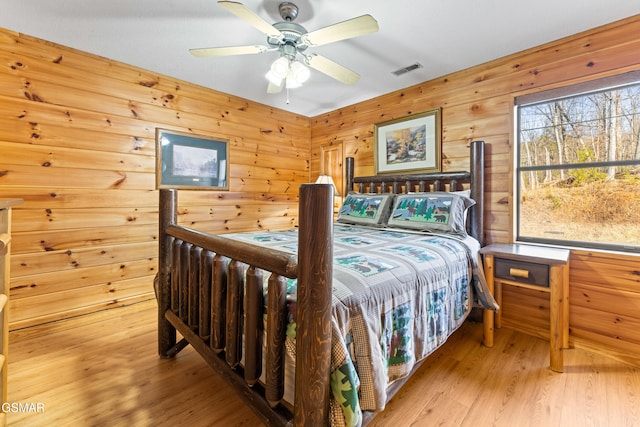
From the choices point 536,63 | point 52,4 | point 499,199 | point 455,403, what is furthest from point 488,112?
point 52,4

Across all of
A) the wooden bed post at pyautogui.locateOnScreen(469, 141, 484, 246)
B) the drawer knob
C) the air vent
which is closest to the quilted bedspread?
the drawer knob

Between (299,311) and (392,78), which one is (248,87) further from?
(299,311)

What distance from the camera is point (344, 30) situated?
1558 mm

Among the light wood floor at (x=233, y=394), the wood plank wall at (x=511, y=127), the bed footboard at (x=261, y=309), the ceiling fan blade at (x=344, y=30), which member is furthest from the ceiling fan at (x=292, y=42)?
the light wood floor at (x=233, y=394)

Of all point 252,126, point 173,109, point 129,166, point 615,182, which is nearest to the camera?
point 615,182

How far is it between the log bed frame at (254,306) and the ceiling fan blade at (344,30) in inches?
45.5

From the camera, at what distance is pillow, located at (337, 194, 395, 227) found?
266 cm

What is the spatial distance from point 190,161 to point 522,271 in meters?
3.19

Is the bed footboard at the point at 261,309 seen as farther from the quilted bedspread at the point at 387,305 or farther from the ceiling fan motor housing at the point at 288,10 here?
the ceiling fan motor housing at the point at 288,10

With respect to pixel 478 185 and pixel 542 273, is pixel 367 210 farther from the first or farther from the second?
pixel 542 273

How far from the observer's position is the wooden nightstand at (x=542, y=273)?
1704 mm

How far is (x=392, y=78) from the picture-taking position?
2.87 meters

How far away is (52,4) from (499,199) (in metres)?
3.63

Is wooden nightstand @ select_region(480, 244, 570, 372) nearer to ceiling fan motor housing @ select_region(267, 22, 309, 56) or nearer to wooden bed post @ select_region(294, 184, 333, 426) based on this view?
wooden bed post @ select_region(294, 184, 333, 426)
